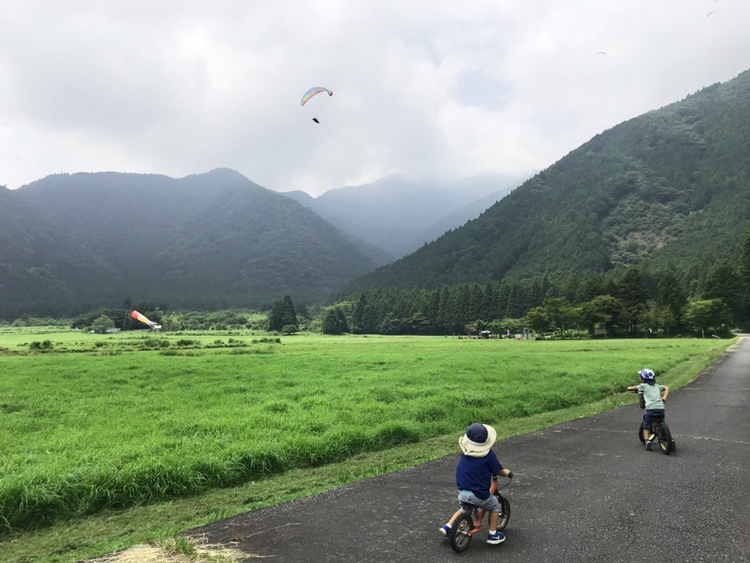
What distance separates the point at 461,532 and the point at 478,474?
748mm

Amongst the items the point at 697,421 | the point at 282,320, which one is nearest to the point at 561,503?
the point at 697,421

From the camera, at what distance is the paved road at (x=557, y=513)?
5.35 metres

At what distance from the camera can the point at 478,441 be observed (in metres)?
5.69

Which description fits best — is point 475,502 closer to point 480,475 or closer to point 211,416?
point 480,475

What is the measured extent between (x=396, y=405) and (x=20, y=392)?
15403mm

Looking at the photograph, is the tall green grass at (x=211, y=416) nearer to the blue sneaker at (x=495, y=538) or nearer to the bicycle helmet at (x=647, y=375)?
the bicycle helmet at (x=647, y=375)

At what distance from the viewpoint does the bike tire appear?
959 centimetres

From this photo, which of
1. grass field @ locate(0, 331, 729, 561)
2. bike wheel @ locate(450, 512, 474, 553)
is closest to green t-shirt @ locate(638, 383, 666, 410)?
grass field @ locate(0, 331, 729, 561)

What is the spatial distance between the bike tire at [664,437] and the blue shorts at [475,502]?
632 cm

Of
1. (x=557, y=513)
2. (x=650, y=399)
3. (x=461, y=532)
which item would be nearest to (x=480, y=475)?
(x=461, y=532)

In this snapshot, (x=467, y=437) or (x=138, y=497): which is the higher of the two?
(x=467, y=437)

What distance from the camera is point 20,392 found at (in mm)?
17438

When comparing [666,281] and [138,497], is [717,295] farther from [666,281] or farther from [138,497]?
[138,497]

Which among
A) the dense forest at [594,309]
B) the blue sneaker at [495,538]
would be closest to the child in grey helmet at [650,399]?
the blue sneaker at [495,538]
